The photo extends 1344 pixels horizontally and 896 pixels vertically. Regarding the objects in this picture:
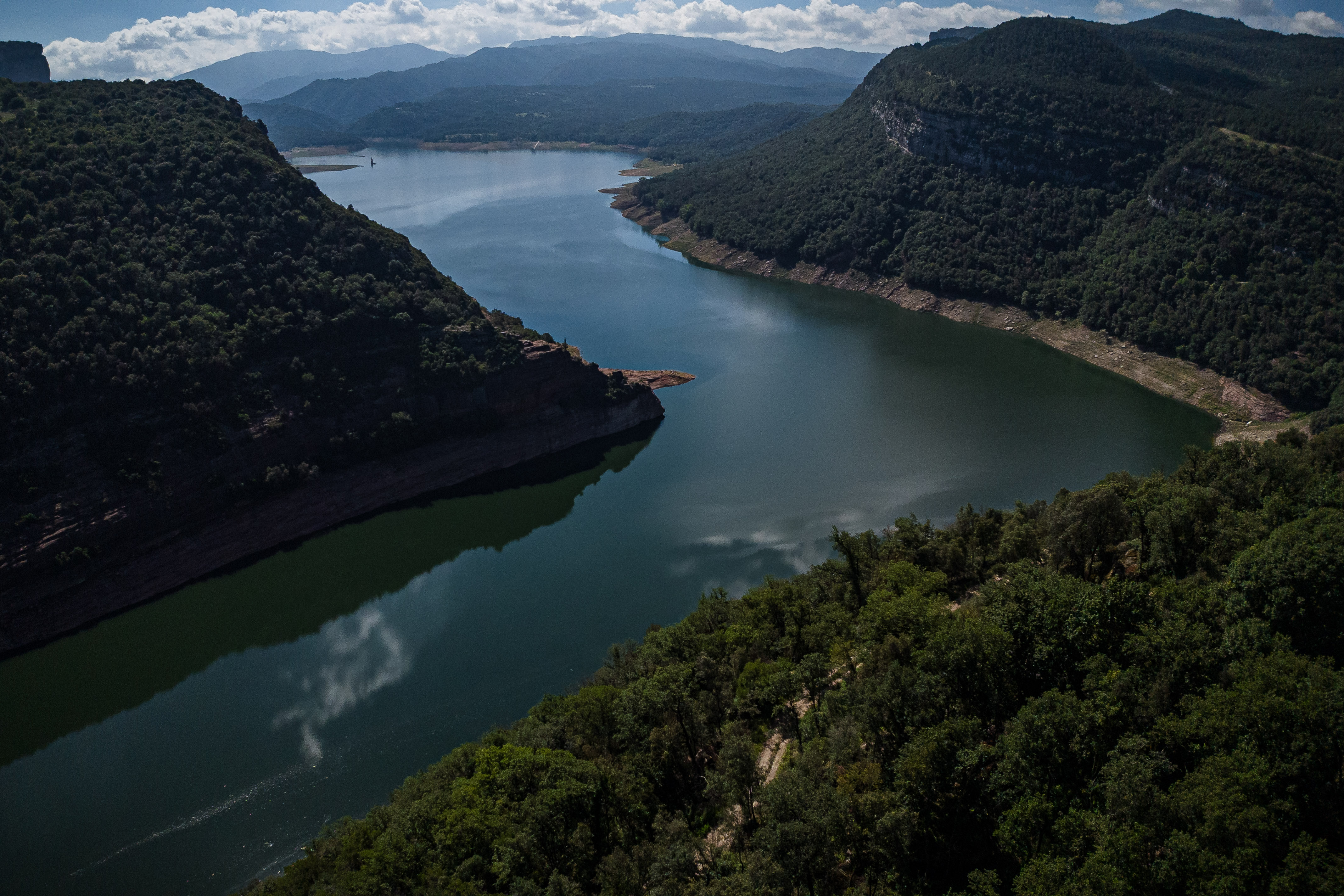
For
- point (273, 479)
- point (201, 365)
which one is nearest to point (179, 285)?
point (201, 365)

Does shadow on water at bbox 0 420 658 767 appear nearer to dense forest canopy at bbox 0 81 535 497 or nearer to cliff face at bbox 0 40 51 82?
dense forest canopy at bbox 0 81 535 497

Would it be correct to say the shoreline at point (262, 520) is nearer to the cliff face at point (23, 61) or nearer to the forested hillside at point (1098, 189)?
the forested hillside at point (1098, 189)

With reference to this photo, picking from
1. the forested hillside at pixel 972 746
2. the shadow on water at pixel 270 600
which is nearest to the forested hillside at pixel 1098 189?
the forested hillside at pixel 972 746

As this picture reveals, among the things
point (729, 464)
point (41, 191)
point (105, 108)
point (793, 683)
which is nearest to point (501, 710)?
point (793, 683)

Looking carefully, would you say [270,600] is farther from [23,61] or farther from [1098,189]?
[1098,189]

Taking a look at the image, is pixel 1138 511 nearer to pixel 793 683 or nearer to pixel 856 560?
pixel 856 560

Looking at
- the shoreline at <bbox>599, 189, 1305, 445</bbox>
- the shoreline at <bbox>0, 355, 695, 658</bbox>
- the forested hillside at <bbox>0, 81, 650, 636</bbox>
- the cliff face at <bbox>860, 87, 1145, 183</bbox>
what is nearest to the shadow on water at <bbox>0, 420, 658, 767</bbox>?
the shoreline at <bbox>0, 355, 695, 658</bbox>
